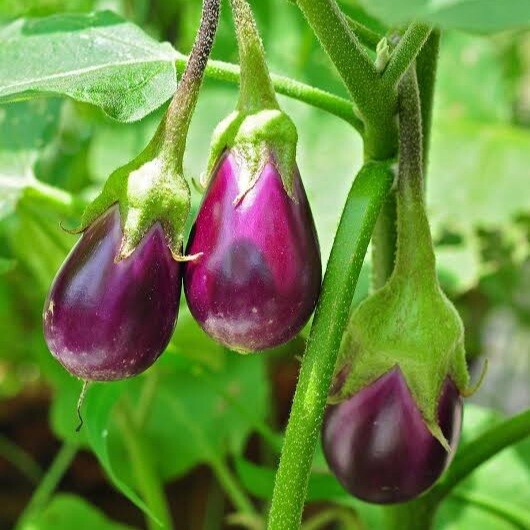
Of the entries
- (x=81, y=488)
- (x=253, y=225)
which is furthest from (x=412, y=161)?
(x=81, y=488)

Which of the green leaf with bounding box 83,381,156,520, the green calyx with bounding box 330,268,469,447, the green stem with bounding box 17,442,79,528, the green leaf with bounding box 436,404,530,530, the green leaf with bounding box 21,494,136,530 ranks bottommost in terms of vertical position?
the green stem with bounding box 17,442,79,528

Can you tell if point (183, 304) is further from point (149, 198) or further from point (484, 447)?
point (149, 198)

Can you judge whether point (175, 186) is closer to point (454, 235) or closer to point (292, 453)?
point (292, 453)

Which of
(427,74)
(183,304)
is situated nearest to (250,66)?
(427,74)

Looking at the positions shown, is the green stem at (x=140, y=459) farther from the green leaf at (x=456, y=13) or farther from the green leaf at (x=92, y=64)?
the green leaf at (x=456, y=13)

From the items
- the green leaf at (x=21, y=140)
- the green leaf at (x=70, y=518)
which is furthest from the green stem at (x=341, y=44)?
the green leaf at (x=70, y=518)

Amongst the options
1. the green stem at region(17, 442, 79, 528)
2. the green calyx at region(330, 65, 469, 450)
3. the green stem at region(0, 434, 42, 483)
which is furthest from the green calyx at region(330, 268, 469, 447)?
the green stem at region(0, 434, 42, 483)

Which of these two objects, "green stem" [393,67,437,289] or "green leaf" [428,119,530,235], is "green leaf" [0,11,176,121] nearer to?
"green stem" [393,67,437,289]
